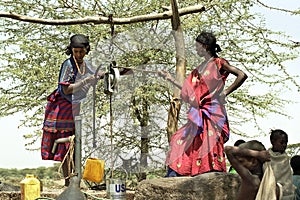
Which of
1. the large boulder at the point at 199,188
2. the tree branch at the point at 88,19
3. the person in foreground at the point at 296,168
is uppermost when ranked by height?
the tree branch at the point at 88,19

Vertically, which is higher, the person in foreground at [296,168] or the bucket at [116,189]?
the person in foreground at [296,168]

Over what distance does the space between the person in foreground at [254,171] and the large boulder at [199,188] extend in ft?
1.47

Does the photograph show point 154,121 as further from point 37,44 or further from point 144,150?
point 37,44

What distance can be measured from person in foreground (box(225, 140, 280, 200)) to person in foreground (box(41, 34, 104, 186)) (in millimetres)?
1628

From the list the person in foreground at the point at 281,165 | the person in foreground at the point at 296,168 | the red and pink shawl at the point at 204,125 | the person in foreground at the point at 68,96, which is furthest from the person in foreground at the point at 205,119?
the person in foreground at the point at 296,168

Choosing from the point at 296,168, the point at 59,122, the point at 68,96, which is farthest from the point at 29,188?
the point at 296,168

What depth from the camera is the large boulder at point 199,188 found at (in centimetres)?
416

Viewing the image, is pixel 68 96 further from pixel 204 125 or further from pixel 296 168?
pixel 296 168

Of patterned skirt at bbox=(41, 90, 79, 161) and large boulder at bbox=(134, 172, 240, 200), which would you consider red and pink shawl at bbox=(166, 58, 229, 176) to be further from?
patterned skirt at bbox=(41, 90, 79, 161)

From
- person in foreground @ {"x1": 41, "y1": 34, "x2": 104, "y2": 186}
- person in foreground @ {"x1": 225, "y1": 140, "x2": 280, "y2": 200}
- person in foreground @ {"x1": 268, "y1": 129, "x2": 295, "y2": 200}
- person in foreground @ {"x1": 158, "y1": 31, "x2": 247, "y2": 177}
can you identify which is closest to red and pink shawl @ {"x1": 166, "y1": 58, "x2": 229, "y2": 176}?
person in foreground @ {"x1": 158, "y1": 31, "x2": 247, "y2": 177}

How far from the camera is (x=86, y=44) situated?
5219mm

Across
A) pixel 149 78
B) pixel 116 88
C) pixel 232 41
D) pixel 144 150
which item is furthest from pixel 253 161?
pixel 232 41

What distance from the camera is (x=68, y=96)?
5.31m

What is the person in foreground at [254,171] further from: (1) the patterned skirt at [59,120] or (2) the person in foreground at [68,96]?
(1) the patterned skirt at [59,120]
